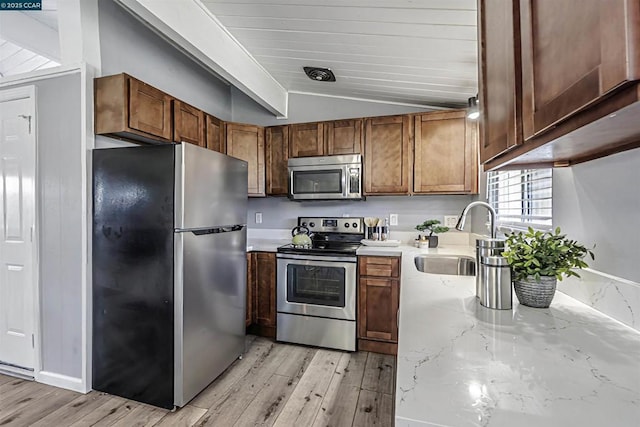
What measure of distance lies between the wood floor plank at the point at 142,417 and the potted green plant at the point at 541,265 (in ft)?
6.76

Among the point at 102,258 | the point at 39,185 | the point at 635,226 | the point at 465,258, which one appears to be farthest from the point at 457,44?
the point at 39,185

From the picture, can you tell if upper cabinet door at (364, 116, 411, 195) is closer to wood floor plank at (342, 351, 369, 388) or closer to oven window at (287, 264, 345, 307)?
oven window at (287, 264, 345, 307)

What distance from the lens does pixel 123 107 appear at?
1.95 meters

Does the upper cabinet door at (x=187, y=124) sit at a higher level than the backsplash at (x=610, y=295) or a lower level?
higher

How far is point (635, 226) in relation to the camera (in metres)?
0.87

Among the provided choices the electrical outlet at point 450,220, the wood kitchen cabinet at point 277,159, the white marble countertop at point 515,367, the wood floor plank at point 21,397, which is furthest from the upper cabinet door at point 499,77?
the wood floor plank at point 21,397

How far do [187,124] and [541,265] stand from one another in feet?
Answer: 8.66

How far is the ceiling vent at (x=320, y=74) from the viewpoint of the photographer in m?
2.59

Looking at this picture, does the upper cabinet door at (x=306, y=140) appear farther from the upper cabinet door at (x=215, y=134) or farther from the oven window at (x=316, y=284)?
the oven window at (x=316, y=284)

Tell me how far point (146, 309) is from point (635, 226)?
2322 millimetres

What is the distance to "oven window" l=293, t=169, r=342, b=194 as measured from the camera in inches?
116

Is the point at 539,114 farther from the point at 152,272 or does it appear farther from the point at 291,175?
the point at 291,175

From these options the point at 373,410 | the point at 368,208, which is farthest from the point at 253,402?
the point at 368,208

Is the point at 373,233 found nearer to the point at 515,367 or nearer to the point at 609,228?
the point at 609,228
